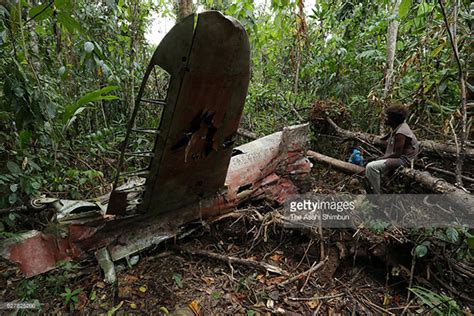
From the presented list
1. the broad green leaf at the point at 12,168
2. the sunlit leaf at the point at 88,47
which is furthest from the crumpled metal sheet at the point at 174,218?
the sunlit leaf at the point at 88,47

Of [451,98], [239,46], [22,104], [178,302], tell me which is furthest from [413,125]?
[22,104]

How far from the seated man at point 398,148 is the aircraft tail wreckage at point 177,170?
196cm

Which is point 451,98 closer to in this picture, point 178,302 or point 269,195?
point 269,195

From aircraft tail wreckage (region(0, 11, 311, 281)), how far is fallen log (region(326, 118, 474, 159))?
289 centimetres

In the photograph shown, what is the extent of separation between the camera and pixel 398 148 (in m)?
3.68

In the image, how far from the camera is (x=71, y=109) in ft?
9.03

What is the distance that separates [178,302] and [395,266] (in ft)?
7.08

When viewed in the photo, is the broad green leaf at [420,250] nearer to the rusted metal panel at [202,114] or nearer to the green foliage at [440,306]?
the green foliage at [440,306]

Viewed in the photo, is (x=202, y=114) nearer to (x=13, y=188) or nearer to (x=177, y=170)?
(x=177, y=170)

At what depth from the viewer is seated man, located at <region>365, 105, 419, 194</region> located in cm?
364

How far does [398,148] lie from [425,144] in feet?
2.77

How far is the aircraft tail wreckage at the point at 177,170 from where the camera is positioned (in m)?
1.50

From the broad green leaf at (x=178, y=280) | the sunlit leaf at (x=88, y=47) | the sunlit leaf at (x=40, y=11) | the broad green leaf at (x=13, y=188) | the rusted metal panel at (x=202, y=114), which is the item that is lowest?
the broad green leaf at (x=178, y=280)

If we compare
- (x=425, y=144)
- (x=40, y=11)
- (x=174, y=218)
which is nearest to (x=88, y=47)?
(x=40, y=11)
